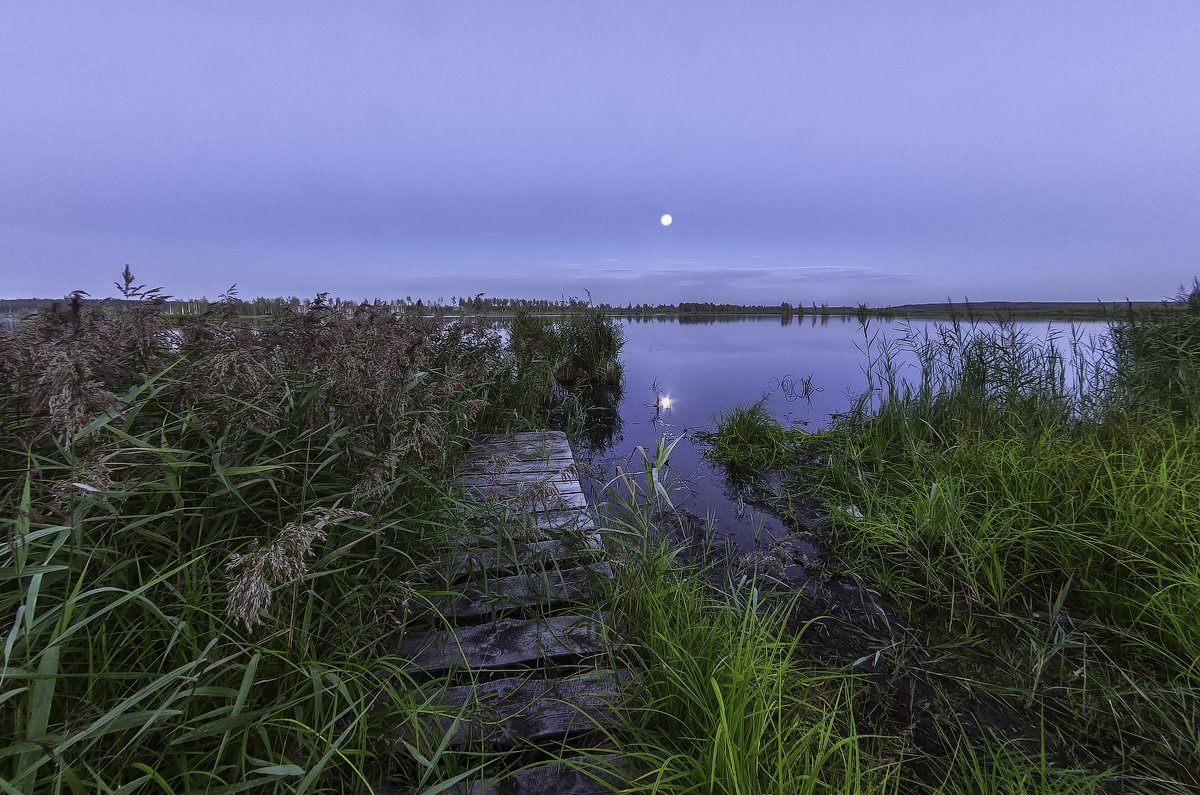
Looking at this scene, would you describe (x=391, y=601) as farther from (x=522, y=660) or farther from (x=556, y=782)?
(x=556, y=782)

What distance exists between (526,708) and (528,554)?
0.68 metres

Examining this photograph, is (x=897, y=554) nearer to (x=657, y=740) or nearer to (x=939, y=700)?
(x=939, y=700)

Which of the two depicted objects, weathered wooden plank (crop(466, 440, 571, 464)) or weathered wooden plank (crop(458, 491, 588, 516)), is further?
weathered wooden plank (crop(466, 440, 571, 464))

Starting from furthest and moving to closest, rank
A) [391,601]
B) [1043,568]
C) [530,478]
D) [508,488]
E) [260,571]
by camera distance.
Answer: [530,478], [1043,568], [508,488], [391,601], [260,571]

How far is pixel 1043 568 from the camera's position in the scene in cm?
274

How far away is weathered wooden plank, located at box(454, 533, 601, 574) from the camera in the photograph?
2189 mm

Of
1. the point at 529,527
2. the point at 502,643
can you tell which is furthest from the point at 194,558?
the point at 529,527

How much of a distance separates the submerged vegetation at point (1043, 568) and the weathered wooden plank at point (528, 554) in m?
1.42

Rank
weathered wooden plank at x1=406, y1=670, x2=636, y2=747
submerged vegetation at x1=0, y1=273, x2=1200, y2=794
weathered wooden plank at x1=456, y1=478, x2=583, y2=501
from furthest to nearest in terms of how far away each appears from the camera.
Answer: weathered wooden plank at x1=456, y1=478, x2=583, y2=501 < weathered wooden plank at x1=406, y1=670, x2=636, y2=747 < submerged vegetation at x1=0, y1=273, x2=1200, y2=794

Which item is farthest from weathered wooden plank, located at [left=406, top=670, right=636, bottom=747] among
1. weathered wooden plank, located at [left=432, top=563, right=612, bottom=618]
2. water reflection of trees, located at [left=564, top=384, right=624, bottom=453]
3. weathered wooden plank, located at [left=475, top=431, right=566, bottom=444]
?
water reflection of trees, located at [left=564, top=384, right=624, bottom=453]

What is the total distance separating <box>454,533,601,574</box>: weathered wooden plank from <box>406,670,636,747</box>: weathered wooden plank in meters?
0.58

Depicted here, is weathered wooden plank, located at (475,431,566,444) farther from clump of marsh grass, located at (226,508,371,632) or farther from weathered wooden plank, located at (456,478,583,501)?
clump of marsh grass, located at (226,508,371,632)

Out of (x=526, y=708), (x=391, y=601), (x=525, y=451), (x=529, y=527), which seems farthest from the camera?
(x=525, y=451)

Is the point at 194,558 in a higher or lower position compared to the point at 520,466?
higher
